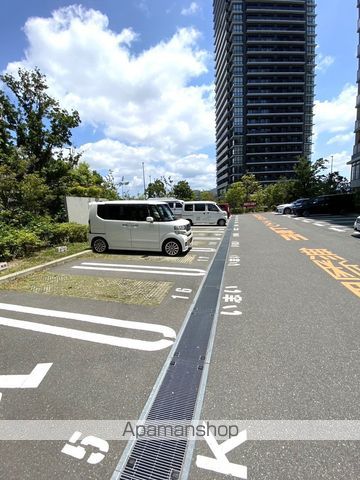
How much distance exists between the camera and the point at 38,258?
8.16 m

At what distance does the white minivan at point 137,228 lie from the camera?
346 inches

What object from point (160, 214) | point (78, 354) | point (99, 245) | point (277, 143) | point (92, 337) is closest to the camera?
point (78, 354)

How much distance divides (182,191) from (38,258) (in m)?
42.0

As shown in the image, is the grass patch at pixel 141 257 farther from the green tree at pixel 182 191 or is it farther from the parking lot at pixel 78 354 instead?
the green tree at pixel 182 191

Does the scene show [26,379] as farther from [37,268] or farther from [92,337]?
[37,268]

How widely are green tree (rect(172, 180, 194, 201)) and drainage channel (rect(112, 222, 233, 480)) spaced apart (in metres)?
45.4

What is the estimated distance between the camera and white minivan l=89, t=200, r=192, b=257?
8.79m

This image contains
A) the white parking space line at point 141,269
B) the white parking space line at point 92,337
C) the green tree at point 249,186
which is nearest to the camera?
the white parking space line at point 92,337

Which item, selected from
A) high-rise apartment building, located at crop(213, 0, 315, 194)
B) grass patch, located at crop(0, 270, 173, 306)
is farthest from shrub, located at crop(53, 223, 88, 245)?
Answer: high-rise apartment building, located at crop(213, 0, 315, 194)

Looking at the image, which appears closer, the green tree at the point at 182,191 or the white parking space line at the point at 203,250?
the white parking space line at the point at 203,250

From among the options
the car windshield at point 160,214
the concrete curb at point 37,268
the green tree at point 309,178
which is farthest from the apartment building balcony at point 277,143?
the concrete curb at point 37,268

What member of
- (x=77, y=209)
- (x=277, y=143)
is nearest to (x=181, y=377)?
(x=77, y=209)

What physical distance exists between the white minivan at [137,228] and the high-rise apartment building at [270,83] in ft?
253

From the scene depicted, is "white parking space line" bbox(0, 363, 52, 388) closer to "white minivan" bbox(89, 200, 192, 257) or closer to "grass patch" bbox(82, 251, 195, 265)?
Result: "grass patch" bbox(82, 251, 195, 265)
